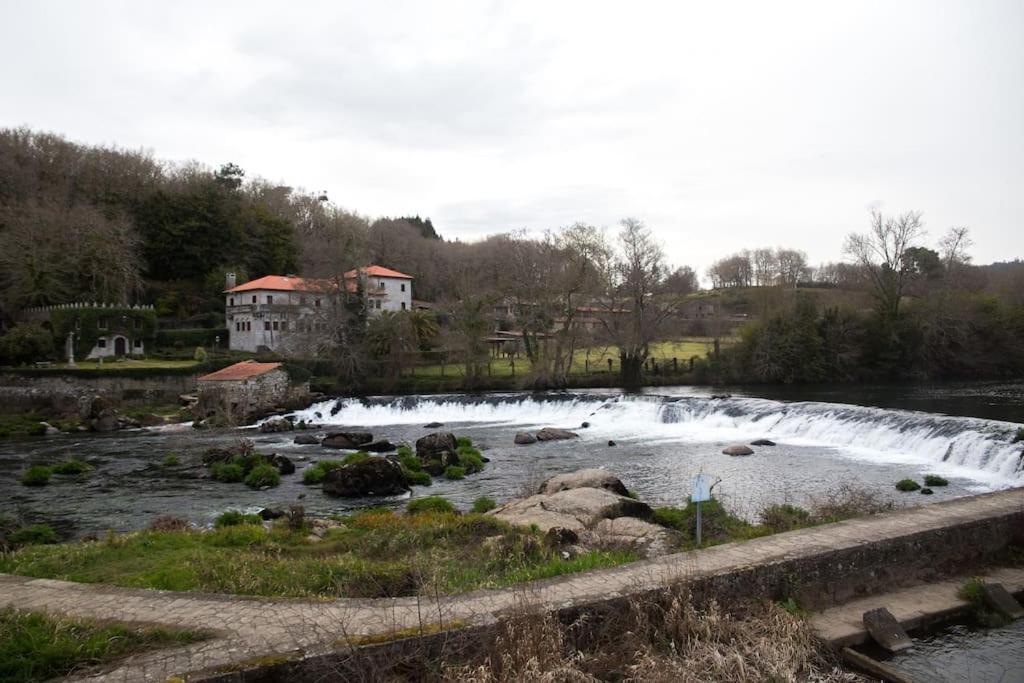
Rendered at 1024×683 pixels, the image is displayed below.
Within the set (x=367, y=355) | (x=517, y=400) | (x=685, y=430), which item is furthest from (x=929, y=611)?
(x=367, y=355)

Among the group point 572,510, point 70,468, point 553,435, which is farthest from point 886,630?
point 70,468

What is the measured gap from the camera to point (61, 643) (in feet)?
18.2

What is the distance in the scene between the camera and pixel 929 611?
758cm

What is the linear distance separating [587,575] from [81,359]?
52.3 m

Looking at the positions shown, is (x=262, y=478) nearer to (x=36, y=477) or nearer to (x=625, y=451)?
(x=36, y=477)

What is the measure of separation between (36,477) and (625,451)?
65.0 feet

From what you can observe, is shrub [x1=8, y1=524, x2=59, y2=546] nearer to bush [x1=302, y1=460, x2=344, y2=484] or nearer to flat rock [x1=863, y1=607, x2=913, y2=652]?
bush [x1=302, y1=460, x2=344, y2=484]

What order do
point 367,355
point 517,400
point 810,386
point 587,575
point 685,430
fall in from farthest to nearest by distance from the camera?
point 367,355 < point 810,386 < point 517,400 < point 685,430 < point 587,575

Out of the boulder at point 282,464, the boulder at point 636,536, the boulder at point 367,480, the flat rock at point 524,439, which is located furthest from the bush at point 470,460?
the boulder at point 636,536

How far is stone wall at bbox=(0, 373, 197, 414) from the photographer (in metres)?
38.6

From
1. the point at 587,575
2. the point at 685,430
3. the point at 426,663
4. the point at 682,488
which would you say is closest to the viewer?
the point at 426,663

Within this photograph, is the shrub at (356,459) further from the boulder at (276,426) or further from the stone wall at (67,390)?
the stone wall at (67,390)

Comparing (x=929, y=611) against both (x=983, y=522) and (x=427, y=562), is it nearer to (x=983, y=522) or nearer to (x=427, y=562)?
(x=983, y=522)

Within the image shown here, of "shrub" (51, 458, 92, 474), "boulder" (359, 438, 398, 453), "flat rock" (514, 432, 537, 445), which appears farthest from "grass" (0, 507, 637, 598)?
"flat rock" (514, 432, 537, 445)
